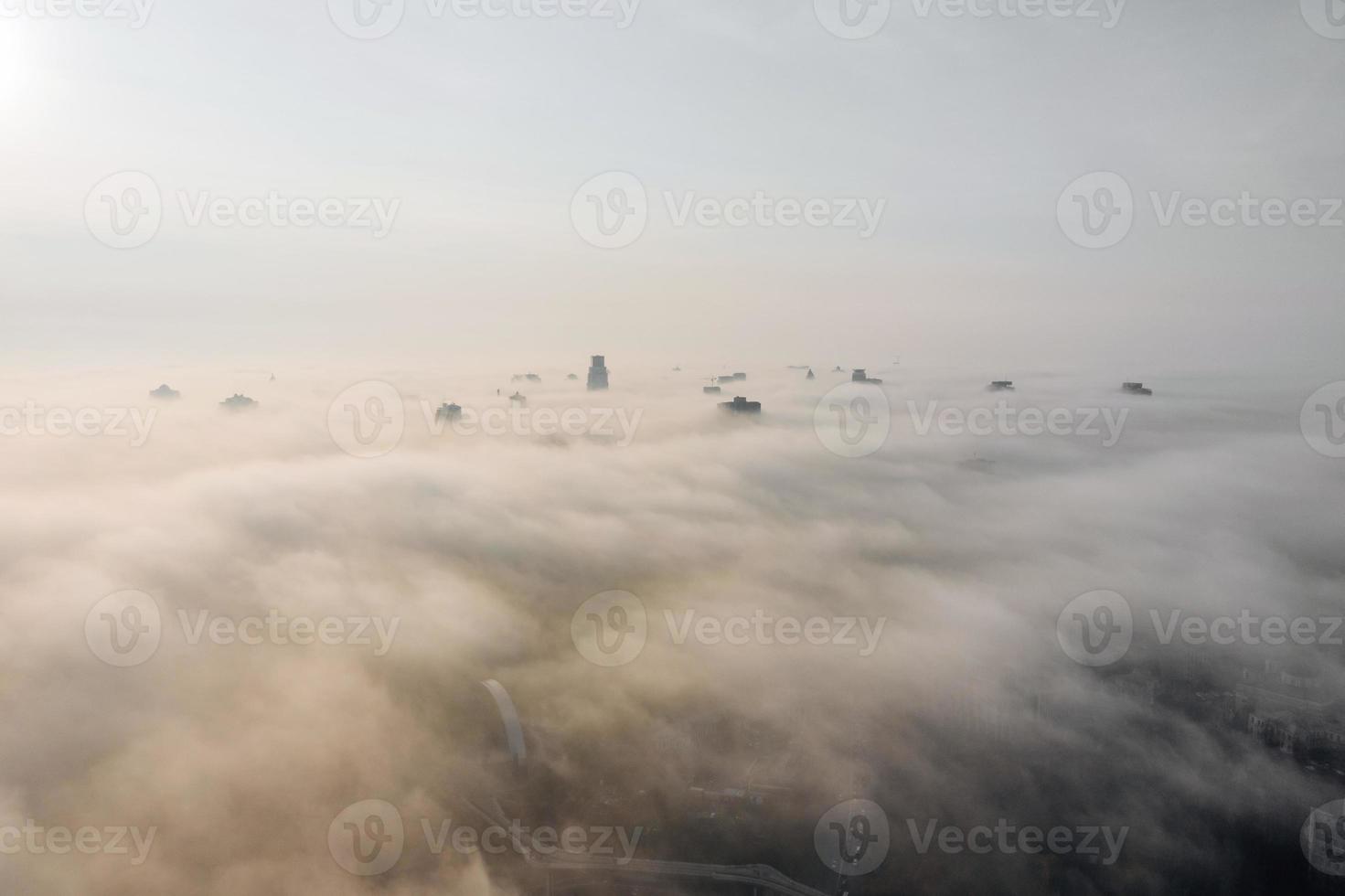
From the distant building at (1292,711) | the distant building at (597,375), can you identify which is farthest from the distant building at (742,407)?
the distant building at (1292,711)

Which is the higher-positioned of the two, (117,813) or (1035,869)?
(117,813)

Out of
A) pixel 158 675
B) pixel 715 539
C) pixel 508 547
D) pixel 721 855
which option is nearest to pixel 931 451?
pixel 715 539

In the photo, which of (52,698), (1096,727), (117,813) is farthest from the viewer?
(1096,727)

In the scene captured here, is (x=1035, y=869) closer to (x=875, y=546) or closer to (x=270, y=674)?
(x=875, y=546)

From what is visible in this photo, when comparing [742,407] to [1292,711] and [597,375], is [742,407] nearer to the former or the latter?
[597,375]

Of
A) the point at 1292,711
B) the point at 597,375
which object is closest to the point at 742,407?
the point at 597,375

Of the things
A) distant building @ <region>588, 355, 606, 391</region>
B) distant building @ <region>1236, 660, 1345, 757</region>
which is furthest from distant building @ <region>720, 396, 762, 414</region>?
distant building @ <region>1236, 660, 1345, 757</region>
